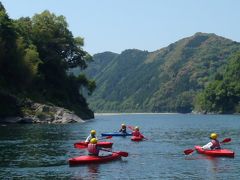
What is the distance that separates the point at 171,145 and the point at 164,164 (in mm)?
18092

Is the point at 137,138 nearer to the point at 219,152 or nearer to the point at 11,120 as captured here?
the point at 219,152

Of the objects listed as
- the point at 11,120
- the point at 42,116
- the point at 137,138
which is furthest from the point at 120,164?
the point at 42,116

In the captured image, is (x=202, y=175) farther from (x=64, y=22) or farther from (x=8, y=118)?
(x=64, y=22)


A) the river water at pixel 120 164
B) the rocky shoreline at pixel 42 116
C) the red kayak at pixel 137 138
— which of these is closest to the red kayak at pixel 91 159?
the river water at pixel 120 164

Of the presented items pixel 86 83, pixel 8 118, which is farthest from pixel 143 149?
pixel 86 83

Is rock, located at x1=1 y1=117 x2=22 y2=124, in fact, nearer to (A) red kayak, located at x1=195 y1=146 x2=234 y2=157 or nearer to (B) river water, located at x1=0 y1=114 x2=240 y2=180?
(B) river water, located at x1=0 y1=114 x2=240 y2=180

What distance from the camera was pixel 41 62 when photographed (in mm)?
123938

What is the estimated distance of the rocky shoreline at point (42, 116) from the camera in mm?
105056

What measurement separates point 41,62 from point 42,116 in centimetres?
1899

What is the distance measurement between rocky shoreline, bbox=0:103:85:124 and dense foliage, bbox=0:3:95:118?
6.83ft

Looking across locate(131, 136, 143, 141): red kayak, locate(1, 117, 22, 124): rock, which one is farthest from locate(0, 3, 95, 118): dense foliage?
locate(131, 136, 143, 141): red kayak

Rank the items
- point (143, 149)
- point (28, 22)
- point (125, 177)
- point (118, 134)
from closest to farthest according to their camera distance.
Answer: point (125, 177)
point (143, 149)
point (118, 134)
point (28, 22)

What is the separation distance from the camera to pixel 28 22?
145 m

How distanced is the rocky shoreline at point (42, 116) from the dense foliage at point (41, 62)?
2.08 m
